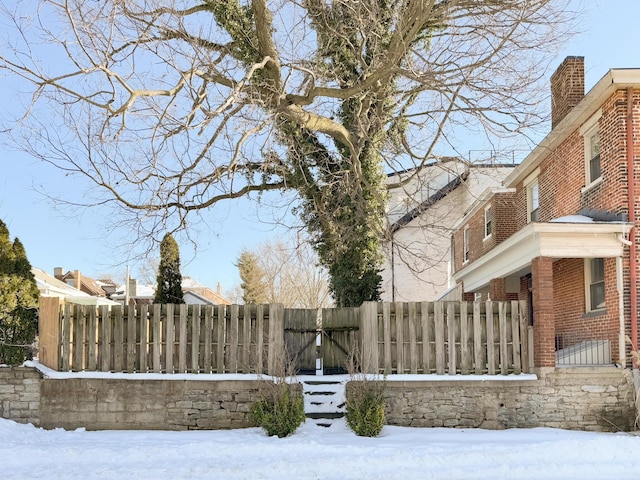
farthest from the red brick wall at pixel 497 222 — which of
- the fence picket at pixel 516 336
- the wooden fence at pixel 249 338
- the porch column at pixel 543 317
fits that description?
the wooden fence at pixel 249 338

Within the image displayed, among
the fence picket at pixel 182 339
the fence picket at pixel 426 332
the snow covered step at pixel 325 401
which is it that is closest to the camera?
the snow covered step at pixel 325 401

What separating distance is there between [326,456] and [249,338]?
3.56 m

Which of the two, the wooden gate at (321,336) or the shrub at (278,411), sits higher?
the wooden gate at (321,336)

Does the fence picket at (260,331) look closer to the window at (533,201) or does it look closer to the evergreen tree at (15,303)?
the evergreen tree at (15,303)

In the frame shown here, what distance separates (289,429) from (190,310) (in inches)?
121

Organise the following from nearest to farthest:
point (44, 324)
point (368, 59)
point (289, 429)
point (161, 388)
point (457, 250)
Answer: point (289, 429) → point (161, 388) → point (44, 324) → point (368, 59) → point (457, 250)

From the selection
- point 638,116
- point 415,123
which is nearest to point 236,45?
point 415,123

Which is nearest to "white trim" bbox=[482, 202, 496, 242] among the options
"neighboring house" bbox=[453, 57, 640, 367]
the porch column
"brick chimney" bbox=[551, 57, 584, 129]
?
"neighboring house" bbox=[453, 57, 640, 367]

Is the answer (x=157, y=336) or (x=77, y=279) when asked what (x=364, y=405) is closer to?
(x=157, y=336)

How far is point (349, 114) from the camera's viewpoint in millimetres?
16188

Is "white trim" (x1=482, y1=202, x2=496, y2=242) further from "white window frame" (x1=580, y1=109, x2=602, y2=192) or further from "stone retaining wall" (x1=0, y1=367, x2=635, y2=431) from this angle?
"stone retaining wall" (x1=0, y1=367, x2=635, y2=431)

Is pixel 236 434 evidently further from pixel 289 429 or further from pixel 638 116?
pixel 638 116

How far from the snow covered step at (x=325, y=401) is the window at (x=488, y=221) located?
34.7 feet

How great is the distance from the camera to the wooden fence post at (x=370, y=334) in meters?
11.2
